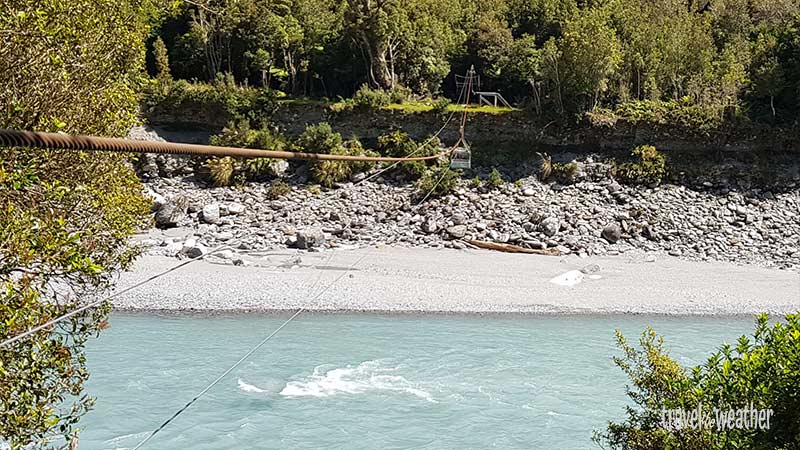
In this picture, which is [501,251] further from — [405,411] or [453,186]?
[405,411]

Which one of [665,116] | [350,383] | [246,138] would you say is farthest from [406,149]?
[350,383]

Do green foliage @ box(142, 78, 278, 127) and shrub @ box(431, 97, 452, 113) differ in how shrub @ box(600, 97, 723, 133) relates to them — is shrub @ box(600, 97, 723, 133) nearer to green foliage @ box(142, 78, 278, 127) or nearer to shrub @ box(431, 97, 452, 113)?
shrub @ box(431, 97, 452, 113)

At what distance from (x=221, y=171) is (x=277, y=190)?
2.27m

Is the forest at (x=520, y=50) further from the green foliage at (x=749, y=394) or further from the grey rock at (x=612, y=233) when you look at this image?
the green foliage at (x=749, y=394)

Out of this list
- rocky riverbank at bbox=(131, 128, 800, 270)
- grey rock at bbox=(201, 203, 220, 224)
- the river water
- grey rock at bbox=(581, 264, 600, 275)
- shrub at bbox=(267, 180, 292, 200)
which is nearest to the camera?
the river water

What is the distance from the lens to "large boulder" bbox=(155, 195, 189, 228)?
65.4ft

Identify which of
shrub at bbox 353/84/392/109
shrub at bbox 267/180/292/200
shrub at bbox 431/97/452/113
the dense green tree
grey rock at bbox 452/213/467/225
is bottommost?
grey rock at bbox 452/213/467/225

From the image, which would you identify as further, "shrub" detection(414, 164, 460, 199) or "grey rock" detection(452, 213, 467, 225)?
"shrub" detection(414, 164, 460, 199)

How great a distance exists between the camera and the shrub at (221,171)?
2245cm

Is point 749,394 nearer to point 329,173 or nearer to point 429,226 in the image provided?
point 429,226

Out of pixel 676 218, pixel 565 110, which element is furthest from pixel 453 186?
pixel 676 218

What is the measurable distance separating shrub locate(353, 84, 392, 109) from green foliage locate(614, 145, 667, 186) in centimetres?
840

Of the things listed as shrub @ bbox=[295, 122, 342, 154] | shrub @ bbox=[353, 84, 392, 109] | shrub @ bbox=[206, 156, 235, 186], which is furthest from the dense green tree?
shrub @ bbox=[206, 156, 235, 186]

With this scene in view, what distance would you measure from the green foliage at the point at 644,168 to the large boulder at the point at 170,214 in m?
14.1
